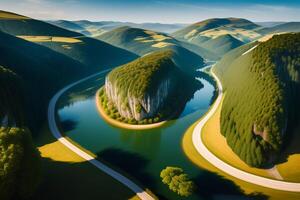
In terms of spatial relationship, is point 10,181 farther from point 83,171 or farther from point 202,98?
point 202,98

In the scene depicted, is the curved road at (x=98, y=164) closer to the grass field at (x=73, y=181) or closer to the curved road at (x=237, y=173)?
the grass field at (x=73, y=181)

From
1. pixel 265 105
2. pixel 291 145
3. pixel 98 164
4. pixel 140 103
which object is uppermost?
pixel 265 105

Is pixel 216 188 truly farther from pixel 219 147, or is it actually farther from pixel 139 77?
pixel 139 77

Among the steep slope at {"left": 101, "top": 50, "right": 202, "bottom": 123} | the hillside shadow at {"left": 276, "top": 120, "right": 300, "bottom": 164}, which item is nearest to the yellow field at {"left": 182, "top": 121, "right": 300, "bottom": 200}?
the hillside shadow at {"left": 276, "top": 120, "right": 300, "bottom": 164}

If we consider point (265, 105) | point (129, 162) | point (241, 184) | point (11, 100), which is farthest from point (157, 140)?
point (11, 100)

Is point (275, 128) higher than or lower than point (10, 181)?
higher

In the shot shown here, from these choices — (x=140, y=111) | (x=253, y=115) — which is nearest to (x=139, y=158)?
(x=140, y=111)
